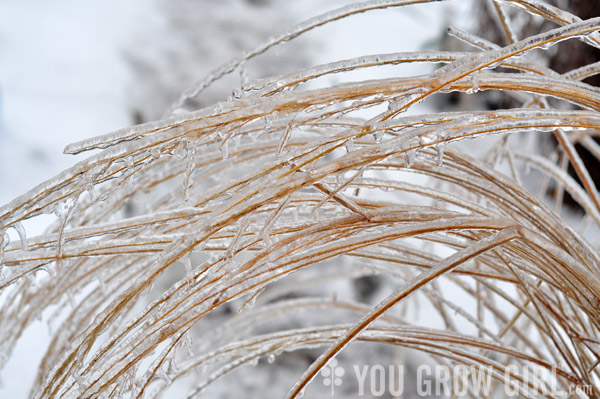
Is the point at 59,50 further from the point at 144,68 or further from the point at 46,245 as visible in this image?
the point at 46,245

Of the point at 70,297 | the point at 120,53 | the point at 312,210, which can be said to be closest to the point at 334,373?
the point at 70,297

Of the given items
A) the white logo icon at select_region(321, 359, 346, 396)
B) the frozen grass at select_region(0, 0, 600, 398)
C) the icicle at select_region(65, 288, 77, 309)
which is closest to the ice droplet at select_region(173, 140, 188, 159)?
the frozen grass at select_region(0, 0, 600, 398)

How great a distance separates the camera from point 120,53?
1604 millimetres

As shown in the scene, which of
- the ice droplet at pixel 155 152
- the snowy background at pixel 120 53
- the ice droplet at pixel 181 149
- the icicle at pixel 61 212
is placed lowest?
the icicle at pixel 61 212

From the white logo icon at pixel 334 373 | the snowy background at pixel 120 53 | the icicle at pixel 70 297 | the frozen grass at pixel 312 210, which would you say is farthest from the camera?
the snowy background at pixel 120 53

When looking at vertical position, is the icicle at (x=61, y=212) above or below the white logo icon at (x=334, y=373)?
below

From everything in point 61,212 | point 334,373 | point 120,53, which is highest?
point 120,53

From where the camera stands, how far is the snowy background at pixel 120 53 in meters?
1.40

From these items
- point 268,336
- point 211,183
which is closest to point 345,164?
point 268,336

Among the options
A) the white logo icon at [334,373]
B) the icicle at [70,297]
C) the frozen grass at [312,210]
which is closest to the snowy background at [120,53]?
the white logo icon at [334,373]

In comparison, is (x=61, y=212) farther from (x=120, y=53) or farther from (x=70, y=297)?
(x=120, y=53)

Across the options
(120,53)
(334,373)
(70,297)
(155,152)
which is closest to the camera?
(155,152)

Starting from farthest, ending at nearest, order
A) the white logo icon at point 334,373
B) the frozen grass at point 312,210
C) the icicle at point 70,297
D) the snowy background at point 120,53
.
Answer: the snowy background at point 120,53
the white logo icon at point 334,373
the icicle at point 70,297
the frozen grass at point 312,210

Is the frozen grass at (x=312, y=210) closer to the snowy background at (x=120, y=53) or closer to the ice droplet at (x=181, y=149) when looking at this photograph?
the ice droplet at (x=181, y=149)
